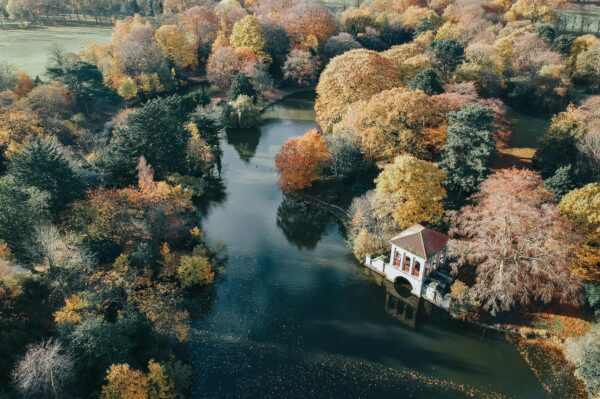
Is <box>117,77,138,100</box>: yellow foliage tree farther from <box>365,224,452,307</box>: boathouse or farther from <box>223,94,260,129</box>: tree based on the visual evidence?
<box>365,224,452,307</box>: boathouse

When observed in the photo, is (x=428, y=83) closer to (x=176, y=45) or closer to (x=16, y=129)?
(x=16, y=129)

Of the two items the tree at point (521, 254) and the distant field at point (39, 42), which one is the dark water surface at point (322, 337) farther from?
the distant field at point (39, 42)

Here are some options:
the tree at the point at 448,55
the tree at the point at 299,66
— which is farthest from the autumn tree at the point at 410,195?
the tree at the point at 299,66

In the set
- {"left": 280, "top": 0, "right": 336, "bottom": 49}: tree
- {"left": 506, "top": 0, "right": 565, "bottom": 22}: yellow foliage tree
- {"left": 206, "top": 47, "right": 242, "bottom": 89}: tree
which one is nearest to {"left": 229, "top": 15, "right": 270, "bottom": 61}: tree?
{"left": 280, "top": 0, "right": 336, "bottom": 49}: tree

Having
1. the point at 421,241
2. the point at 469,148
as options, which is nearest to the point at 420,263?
the point at 421,241

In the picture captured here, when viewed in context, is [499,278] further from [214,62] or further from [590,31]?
[590,31]
